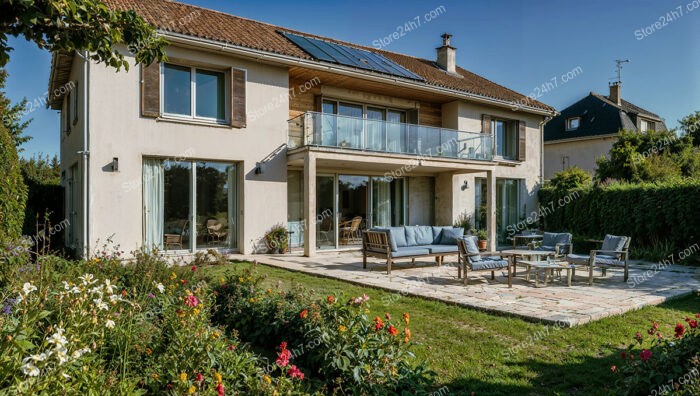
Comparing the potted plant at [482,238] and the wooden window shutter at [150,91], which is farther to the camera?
the potted plant at [482,238]

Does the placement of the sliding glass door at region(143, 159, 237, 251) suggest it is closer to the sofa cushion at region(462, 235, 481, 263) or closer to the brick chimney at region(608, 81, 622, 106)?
the sofa cushion at region(462, 235, 481, 263)

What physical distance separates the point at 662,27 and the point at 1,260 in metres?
17.4

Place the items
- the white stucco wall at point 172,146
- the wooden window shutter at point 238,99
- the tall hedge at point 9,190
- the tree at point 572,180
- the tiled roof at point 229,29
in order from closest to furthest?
1. the tall hedge at point 9,190
2. the white stucco wall at point 172,146
3. the tiled roof at point 229,29
4. the wooden window shutter at point 238,99
5. the tree at point 572,180

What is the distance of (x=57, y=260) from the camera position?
21.5 ft

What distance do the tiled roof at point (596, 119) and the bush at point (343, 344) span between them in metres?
29.2

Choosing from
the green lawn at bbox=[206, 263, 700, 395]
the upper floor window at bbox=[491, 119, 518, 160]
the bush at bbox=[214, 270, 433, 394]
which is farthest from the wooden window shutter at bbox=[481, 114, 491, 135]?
the bush at bbox=[214, 270, 433, 394]

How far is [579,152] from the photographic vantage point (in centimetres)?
3025

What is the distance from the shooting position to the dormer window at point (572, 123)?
102 feet

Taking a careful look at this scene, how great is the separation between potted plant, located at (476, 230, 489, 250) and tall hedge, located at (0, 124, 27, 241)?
1375cm

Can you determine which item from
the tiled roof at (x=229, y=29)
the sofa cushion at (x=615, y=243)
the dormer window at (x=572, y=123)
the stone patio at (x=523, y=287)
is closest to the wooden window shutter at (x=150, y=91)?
the tiled roof at (x=229, y=29)

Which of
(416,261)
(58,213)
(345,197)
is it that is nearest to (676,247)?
(416,261)

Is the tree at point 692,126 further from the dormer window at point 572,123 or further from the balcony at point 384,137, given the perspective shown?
the balcony at point 384,137

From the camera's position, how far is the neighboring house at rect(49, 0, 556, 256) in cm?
1138

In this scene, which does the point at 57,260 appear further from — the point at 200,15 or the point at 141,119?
the point at 200,15
